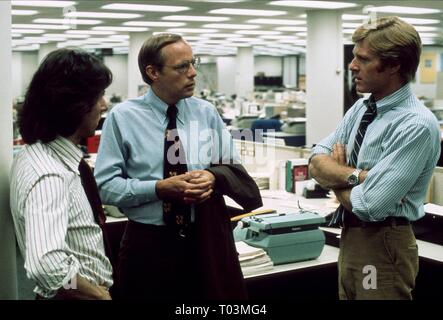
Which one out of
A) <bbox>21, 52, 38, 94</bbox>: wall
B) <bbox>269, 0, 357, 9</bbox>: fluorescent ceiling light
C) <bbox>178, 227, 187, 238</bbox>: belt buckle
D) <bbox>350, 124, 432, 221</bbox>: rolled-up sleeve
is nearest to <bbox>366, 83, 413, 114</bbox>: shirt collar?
<bbox>350, 124, 432, 221</bbox>: rolled-up sleeve

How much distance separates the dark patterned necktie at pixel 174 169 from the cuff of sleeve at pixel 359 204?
551mm

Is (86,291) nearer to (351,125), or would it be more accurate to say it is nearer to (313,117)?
(351,125)

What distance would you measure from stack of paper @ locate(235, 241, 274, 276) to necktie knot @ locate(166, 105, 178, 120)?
730 mm

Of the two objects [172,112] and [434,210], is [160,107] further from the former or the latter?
[434,210]

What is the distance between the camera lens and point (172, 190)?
1.90m

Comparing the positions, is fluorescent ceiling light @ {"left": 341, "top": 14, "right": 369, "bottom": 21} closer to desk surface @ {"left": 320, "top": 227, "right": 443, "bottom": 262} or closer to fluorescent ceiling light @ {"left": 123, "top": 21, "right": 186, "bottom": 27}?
fluorescent ceiling light @ {"left": 123, "top": 21, "right": 186, "bottom": 27}

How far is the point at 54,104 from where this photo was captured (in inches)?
53.7

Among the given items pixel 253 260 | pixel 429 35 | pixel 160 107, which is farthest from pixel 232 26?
pixel 160 107

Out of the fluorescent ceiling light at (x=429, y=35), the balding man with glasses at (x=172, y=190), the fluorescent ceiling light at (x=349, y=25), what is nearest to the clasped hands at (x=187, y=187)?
the balding man with glasses at (x=172, y=190)

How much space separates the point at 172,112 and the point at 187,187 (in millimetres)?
313

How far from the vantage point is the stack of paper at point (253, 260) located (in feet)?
8.00

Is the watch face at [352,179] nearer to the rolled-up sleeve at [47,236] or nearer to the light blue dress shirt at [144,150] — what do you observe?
the light blue dress shirt at [144,150]

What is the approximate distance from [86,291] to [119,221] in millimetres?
2094
